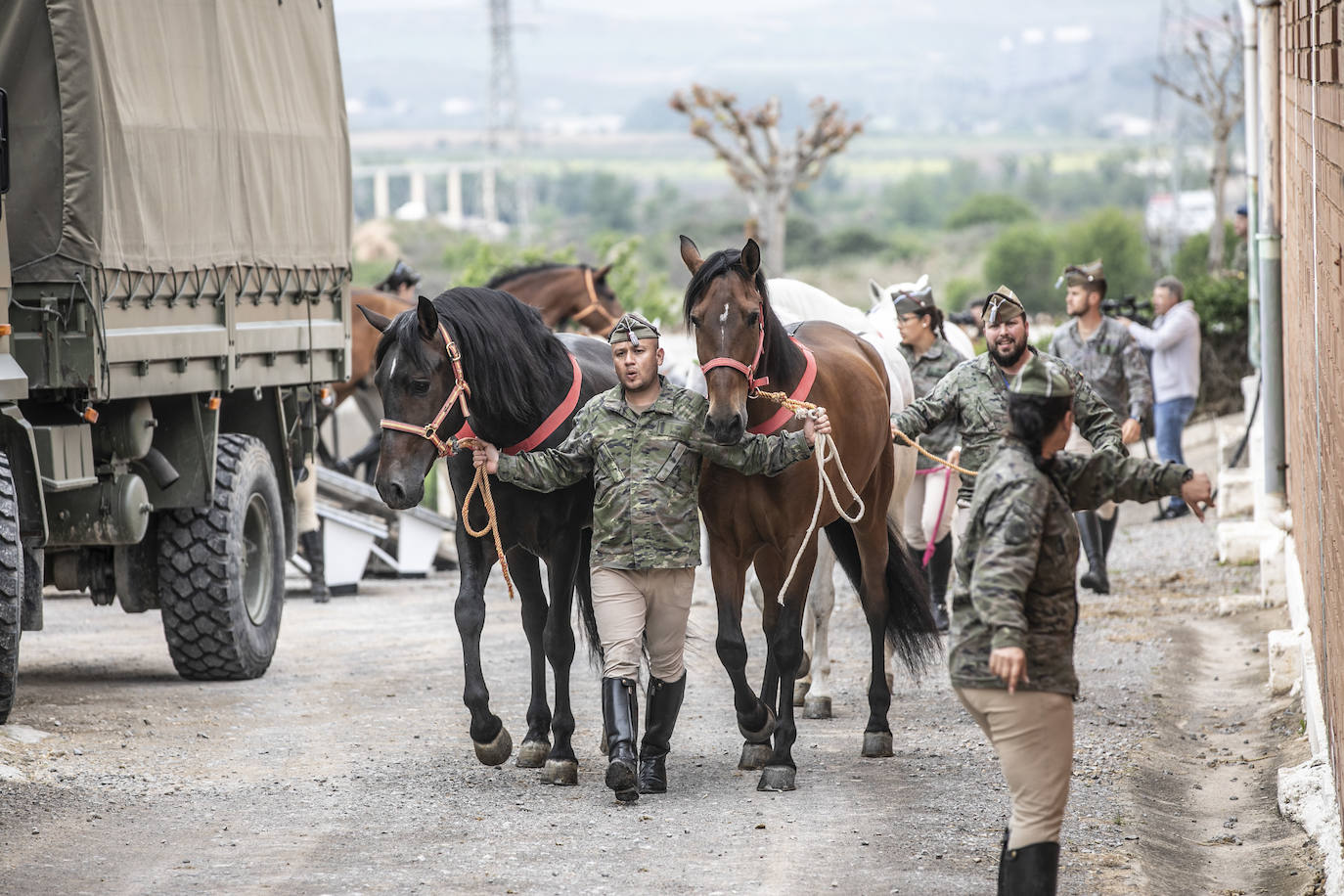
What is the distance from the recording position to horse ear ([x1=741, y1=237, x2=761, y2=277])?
6.21 metres

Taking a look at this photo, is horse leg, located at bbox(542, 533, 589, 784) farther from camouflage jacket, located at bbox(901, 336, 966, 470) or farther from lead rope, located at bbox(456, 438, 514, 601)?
camouflage jacket, located at bbox(901, 336, 966, 470)

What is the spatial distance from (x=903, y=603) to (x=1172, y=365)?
8.48m

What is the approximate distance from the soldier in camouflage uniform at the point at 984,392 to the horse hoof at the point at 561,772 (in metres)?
1.78

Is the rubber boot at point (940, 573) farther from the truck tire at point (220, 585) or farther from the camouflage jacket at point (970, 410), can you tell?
the truck tire at point (220, 585)

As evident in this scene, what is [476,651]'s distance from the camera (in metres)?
6.60

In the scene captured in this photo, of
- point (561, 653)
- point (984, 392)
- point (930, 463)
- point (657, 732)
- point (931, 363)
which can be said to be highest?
point (984, 392)

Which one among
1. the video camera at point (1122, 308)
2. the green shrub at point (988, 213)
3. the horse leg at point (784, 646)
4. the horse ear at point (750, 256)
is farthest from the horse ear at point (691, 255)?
the green shrub at point (988, 213)

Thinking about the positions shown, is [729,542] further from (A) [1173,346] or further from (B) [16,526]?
(A) [1173,346]

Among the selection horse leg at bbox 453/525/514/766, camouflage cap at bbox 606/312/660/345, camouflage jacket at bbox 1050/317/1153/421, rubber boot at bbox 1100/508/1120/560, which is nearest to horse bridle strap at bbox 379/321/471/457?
horse leg at bbox 453/525/514/766

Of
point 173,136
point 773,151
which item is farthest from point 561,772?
point 773,151

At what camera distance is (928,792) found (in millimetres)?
6453

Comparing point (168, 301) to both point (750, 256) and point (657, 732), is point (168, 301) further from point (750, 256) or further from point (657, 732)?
point (657, 732)

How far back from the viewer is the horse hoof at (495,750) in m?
6.60

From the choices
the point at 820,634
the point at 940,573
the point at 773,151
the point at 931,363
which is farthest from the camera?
the point at 773,151
